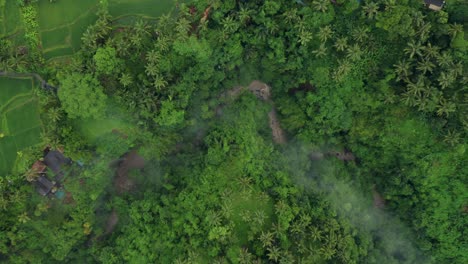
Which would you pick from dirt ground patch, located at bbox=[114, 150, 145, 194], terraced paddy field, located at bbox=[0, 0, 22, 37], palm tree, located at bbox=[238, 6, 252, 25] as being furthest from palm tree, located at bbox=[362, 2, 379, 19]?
terraced paddy field, located at bbox=[0, 0, 22, 37]

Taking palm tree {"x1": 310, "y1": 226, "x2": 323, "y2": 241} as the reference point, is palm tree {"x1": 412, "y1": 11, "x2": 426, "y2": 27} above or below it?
above

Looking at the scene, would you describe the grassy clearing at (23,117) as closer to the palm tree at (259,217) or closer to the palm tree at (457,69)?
the palm tree at (259,217)

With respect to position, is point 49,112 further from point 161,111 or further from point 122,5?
point 122,5

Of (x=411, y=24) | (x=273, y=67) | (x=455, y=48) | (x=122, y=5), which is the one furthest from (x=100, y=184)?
(x=455, y=48)

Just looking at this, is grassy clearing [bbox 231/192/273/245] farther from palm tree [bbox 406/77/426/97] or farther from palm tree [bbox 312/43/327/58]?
palm tree [bbox 406/77/426/97]

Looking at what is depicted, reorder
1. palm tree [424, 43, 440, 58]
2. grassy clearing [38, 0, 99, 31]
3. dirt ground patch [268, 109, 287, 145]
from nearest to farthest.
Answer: palm tree [424, 43, 440, 58] < grassy clearing [38, 0, 99, 31] < dirt ground patch [268, 109, 287, 145]

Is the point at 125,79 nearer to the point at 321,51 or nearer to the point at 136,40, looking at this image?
the point at 136,40
